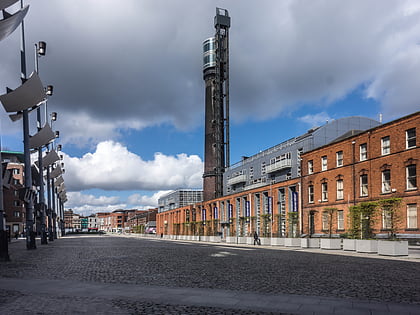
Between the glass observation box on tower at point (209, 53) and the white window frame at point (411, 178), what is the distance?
2443 inches

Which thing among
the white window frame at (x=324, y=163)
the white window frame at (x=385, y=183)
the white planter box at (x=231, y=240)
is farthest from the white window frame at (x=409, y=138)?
the white planter box at (x=231, y=240)

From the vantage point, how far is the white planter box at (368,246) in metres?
29.8

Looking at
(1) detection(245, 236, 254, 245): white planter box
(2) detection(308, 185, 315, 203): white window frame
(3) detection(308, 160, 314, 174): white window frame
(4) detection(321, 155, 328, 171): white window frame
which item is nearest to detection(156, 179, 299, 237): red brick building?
(2) detection(308, 185, 315, 203): white window frame

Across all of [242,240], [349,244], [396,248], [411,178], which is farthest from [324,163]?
[396,248]

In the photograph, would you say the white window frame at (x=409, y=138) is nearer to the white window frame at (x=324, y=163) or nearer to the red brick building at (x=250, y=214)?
the white window frame at (x=324, y=163)

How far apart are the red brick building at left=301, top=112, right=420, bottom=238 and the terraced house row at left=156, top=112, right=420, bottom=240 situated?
0.25ft

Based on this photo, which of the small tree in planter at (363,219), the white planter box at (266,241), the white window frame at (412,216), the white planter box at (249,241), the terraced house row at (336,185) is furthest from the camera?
the white planter box at (249,241)

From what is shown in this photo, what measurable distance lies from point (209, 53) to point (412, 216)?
221ft

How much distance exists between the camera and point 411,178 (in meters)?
35.3

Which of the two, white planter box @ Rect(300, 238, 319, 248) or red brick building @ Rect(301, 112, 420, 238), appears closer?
red brick building @ Rect(301, 112, 420, 238)

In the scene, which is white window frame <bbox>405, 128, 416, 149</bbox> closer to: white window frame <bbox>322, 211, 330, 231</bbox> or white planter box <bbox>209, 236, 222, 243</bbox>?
white window frame <bbox>322, 211, 330, 231</bbox>

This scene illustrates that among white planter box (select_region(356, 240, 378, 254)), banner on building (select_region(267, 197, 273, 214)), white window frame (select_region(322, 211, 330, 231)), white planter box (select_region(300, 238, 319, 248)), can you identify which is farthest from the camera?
banner on building (select_region(267, 197, 273, 214))

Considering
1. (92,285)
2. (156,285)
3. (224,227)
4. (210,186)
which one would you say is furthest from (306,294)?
(210,186)

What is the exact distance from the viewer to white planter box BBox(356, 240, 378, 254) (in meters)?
29.8
